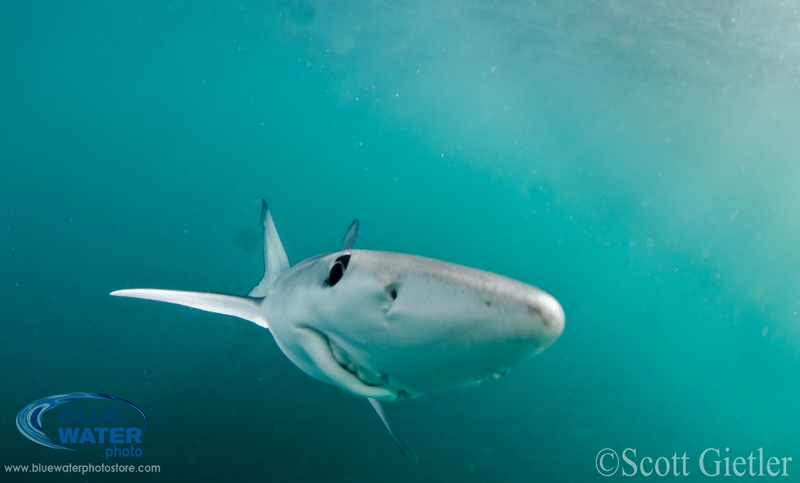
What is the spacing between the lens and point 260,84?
20.8m

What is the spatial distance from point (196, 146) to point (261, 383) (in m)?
10.1

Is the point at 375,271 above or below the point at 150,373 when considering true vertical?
below

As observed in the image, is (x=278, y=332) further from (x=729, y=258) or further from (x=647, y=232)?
(x=729, y=258)

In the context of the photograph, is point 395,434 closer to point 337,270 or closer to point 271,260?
point 271,260

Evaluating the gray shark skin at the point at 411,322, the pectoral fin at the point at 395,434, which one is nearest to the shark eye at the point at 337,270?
the gray shark skin at the point at 411,322

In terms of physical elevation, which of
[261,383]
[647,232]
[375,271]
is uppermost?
[647,232]

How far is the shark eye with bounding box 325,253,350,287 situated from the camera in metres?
1.24

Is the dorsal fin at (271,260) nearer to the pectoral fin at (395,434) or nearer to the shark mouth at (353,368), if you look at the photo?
the pectoral fin at (395,434)

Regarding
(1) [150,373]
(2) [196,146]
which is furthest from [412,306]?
(2) [196,146]

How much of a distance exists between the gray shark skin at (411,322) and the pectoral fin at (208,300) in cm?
72

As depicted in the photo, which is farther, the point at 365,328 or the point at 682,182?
the point at 682,182

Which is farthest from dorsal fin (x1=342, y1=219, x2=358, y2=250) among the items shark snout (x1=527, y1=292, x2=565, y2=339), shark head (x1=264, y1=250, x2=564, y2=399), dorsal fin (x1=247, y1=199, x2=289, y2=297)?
shark snout (x1=527, y1=292, x2=565, y2=339)

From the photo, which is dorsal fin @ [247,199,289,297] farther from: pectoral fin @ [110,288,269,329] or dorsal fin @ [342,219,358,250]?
pectoral fin @ [110,288,269,329]

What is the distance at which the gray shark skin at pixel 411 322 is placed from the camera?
95 cm
